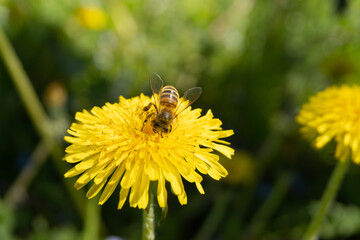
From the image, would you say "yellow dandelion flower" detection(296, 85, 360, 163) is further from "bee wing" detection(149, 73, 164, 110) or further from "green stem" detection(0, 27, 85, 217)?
"green stem" detection(0, 27, 85, 217)

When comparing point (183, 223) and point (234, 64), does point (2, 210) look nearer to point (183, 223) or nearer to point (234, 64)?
point (183, 223)

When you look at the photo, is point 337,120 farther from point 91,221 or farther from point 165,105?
point 91,221

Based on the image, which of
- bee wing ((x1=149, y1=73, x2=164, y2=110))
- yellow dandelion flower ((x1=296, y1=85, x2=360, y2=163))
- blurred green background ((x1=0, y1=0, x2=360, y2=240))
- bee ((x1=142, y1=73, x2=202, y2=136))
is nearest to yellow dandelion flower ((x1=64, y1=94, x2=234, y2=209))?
bee ((x1=142, y1=73, x2=202, y2=136))

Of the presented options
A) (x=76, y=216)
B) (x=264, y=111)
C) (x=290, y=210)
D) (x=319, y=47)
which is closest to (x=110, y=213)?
(x=76, y=216)

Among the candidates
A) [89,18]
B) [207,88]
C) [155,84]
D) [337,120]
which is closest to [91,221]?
[155,84]

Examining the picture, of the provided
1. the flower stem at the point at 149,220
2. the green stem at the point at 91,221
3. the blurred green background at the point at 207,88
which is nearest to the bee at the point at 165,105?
the flower stem at the point at 149,220
